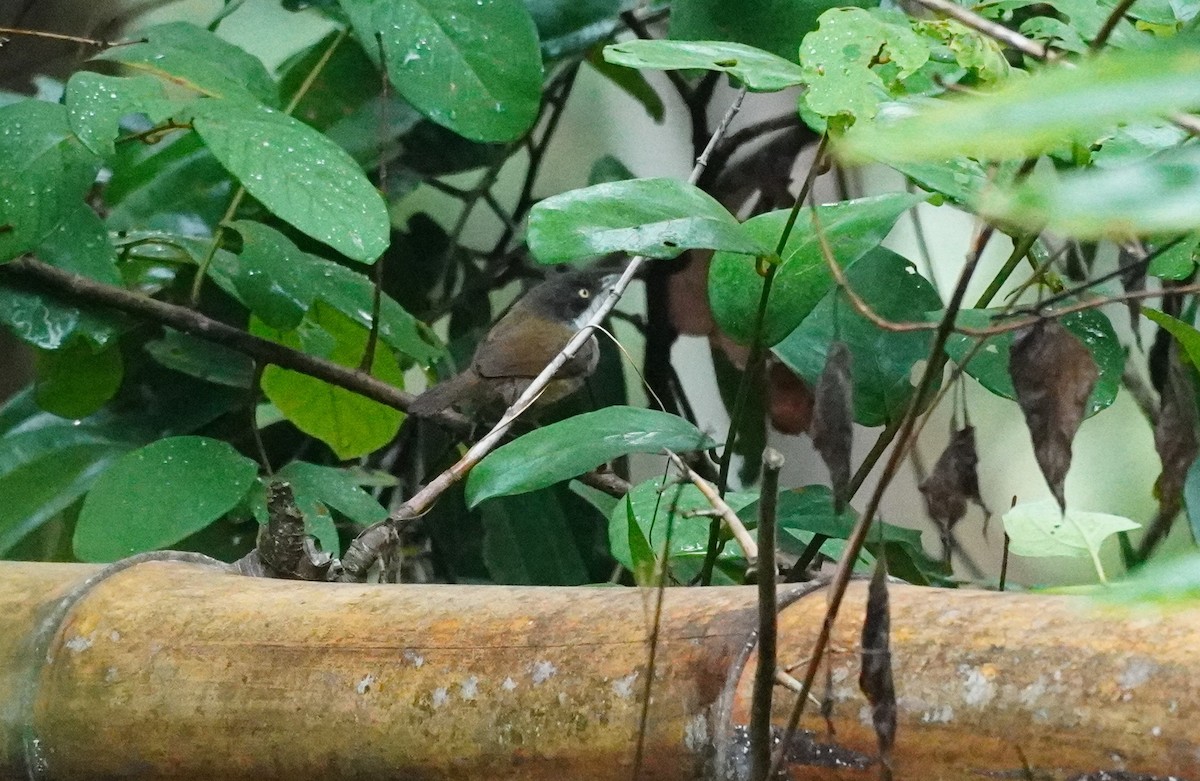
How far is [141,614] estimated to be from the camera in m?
0.62

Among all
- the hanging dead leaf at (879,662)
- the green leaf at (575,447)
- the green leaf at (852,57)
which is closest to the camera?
the hanging dead leaf at (879,662)

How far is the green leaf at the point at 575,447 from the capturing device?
706mm

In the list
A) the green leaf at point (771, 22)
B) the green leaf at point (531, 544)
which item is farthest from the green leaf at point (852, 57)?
the green leaf at point (531, 544)

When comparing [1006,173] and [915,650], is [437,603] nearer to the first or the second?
[915,650]

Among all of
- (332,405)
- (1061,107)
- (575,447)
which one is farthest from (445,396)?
(1061,107)

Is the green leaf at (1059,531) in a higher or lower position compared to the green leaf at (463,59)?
lower

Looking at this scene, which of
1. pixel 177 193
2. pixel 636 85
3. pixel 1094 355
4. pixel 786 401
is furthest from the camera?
pixel 636 85

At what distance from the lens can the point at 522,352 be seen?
1466mm

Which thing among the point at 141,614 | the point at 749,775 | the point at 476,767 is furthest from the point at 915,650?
the point at 141,614

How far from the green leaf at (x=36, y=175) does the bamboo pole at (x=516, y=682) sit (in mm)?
414

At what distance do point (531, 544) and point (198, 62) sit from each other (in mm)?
645

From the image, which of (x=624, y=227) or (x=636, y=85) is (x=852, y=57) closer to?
(x=624, y=227)

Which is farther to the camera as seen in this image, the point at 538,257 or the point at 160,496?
the point at 160,496

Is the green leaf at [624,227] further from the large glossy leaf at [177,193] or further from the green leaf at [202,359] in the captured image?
the large glossy leaf at [177,193]
